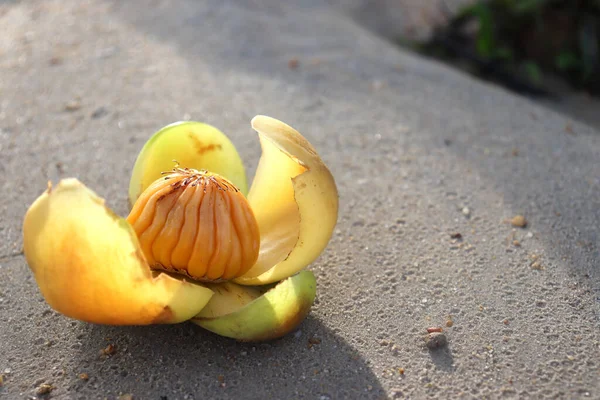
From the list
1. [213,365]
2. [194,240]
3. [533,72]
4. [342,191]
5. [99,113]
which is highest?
[194,240]

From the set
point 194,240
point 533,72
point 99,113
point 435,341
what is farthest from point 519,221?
point 533,72

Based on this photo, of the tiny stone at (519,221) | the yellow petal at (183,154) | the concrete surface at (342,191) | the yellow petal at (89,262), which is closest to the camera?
the yellow petal at (89,262)

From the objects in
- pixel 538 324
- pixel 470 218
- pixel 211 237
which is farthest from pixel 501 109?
pixel 211 237

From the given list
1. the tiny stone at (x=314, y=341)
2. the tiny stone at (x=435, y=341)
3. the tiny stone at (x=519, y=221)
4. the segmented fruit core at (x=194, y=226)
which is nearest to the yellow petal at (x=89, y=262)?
the segmented fruit core at (x=194, y=226)

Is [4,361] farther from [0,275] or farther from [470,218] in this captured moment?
[470,218]

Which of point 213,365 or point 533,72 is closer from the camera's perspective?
point 213,365

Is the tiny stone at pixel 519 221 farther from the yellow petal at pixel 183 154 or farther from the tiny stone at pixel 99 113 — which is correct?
the tiny stone at pixel 99 113

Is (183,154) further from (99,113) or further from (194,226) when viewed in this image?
(99,113)
